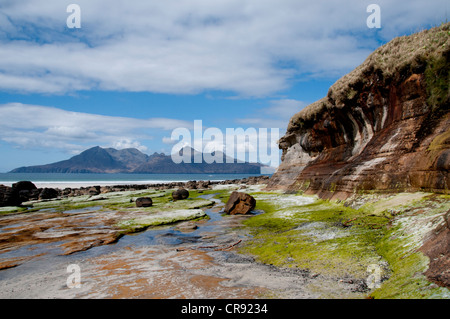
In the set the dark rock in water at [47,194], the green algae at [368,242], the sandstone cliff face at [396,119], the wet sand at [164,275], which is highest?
the sandstone cliff face at [396,119]

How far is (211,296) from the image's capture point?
6.99 m

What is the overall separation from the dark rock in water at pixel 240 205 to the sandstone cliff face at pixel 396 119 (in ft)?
21.3

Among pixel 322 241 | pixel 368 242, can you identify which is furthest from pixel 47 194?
pixel 368 242

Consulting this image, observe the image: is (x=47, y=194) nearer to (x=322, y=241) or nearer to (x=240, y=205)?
(x=240, y=205)

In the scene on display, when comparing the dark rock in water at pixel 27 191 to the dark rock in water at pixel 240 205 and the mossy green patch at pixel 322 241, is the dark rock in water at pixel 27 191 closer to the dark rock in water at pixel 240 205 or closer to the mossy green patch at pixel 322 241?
the dark rock in water at pixel 240 205

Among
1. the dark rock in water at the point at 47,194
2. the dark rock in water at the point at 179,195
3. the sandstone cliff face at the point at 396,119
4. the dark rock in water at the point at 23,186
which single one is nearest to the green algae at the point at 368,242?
the sandstone cliff face at the point at 396,119

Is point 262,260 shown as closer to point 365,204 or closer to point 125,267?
point 125,267

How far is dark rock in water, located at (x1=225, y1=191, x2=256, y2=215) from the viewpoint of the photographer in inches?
939

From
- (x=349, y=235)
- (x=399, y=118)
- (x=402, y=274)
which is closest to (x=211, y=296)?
(x=402, y=274)

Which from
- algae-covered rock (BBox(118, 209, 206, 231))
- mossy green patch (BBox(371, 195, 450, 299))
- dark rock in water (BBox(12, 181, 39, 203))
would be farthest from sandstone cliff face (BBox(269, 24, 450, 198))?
dark rock in water (BBox(12, 181, 39, 203))

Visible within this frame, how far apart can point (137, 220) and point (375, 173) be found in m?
17.5

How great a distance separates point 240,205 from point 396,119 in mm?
13635

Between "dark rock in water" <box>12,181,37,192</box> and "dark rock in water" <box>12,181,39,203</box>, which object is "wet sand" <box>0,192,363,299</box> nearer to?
"dark rock in water" <box>12,181,39,203</box>

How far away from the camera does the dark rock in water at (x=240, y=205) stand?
2386 cm
